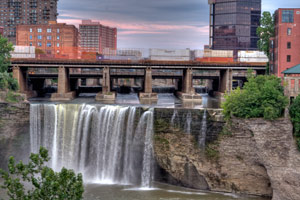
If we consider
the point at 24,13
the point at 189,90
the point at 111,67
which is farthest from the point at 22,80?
the point at 24,13

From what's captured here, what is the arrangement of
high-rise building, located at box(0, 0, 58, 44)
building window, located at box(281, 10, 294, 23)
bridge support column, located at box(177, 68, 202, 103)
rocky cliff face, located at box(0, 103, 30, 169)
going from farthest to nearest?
high-rise building, located at box(0, 0, 58, 44), bridge support column, located at box(177, 68, 202, 103), building window, located at box(281, 10, 294, 23), rocky cliff face, located at box(0, 103, 30, 169)

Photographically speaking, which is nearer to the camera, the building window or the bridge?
the building window

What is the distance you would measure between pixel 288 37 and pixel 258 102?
15488 mm

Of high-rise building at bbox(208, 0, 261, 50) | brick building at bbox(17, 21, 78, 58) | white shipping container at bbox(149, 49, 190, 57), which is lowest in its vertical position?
white shipping container at bbox(149, 49, 190, 57)

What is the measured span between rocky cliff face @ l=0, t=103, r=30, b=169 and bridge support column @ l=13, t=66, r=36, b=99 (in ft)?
56.1

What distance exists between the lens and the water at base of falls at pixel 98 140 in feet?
141

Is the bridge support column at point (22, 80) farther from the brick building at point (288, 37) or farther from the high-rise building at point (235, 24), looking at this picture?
the high-rise building at point (235, 24)

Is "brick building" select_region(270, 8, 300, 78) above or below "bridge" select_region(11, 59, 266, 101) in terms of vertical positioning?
above

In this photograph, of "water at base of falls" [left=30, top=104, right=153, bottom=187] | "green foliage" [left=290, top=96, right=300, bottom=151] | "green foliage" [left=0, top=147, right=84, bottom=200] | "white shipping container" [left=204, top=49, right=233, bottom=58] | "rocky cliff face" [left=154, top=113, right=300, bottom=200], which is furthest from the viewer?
"white shipping container" [left=204, top=49, right=233, bottom=58]

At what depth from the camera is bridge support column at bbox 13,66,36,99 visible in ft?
209

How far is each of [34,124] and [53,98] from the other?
16.5 metres

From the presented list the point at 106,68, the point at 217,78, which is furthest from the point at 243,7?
the point at 106,68

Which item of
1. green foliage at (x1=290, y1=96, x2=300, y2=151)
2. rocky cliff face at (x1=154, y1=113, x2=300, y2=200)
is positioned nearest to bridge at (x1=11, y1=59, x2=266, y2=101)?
rocky cliff face at (x1=154, y1=113, x2=300, y2=200)

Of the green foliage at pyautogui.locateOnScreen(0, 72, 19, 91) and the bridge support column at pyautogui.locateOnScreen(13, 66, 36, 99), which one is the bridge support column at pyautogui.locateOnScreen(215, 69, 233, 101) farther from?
the green foliage at pyautogui.locateOnScreen(0, 72, 19, 91)
